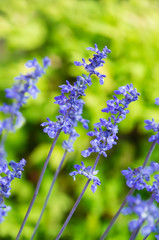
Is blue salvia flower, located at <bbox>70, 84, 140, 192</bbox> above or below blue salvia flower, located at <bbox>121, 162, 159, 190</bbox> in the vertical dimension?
above

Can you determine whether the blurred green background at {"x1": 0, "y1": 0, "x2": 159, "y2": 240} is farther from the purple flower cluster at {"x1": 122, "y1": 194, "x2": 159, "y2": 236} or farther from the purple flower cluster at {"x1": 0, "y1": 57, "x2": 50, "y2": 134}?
the purple flower cluster at {"x1": 122, "y1": 194, "x2": 159, "y2": 236}

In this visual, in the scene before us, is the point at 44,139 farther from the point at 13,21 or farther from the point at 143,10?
the point at 143,10

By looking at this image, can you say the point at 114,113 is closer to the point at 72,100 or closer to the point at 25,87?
the point at 72,100

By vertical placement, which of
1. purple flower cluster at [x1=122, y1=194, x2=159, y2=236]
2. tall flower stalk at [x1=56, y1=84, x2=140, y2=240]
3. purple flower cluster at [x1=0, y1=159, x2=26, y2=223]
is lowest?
purple flower cluster at [x1=122, y1=194, x2=159, y2=236]

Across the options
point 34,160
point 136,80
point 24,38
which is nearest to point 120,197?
point 34,160

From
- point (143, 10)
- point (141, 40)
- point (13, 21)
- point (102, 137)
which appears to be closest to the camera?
point (102, 137)

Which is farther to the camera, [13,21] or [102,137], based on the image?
[13,21]

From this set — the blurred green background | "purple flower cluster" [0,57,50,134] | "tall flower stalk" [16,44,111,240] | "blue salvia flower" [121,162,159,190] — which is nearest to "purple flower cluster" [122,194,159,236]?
"blue salvia flower" [121,162,159,190]
